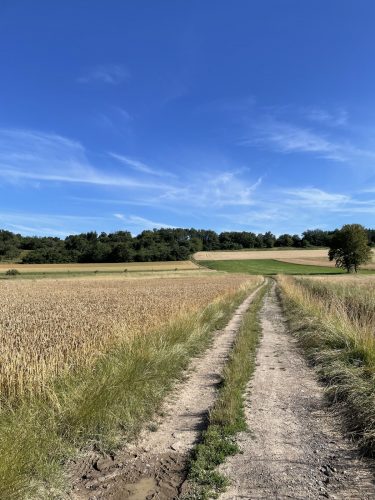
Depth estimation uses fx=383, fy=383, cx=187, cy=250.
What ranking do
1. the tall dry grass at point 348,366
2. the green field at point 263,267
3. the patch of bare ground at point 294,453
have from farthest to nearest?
the green field at point 263,267 → the tall dry grass at point 348,366 → the patch of bare ground at point 294,453

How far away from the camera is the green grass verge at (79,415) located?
423 centimetres

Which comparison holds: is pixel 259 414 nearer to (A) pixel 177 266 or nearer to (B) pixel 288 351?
(B) pixel 288 351

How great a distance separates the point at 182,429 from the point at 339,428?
2.38 metres

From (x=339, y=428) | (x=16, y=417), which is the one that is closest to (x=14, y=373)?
(x=16, y=417)

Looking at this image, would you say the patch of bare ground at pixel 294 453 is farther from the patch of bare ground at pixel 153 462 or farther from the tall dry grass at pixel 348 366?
the patch of bare ground at pixel 153 462

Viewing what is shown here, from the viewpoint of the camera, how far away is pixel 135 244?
5679 inches

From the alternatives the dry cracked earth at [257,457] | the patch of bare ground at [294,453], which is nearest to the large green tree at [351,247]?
the patch of bare ground at [294,453]

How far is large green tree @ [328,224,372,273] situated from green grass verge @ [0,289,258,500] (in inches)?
3504

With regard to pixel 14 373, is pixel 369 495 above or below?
below

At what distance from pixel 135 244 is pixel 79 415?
13997 centimetres

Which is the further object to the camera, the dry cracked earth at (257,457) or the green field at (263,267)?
the green field at (263,267)

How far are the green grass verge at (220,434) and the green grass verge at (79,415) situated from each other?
1.15m

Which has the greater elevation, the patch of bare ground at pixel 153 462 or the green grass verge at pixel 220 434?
the green grass verge at pixel 220 434

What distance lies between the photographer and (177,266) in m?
107
